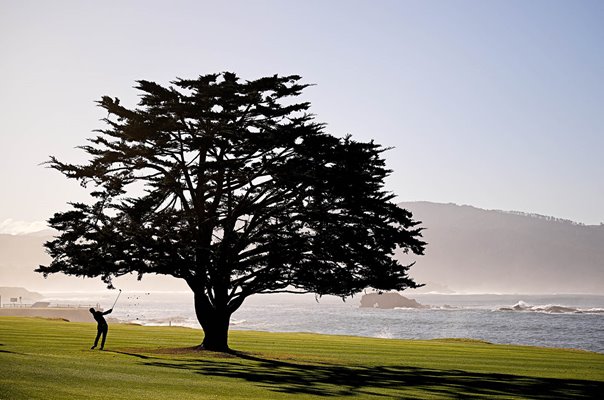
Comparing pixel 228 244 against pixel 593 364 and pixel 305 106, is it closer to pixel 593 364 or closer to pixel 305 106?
pixel 305 106

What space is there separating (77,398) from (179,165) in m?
18.4

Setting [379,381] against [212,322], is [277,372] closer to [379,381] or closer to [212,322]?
[379,381]

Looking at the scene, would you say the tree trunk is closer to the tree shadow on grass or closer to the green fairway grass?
the green fairway grass

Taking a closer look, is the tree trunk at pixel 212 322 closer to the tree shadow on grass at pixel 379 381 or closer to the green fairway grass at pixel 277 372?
the green fairway grass at pixel 277 372

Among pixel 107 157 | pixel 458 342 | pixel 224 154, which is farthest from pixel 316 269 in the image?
pixel 458 342

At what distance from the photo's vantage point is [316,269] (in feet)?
109

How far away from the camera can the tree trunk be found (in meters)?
34.6

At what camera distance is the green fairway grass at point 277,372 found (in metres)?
19.6

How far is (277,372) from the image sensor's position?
26.7m

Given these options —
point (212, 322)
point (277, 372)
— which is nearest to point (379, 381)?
point (277, 372)

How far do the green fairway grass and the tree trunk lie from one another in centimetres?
111

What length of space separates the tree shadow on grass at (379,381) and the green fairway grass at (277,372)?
0.13 ft

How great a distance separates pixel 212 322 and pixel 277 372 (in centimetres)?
873

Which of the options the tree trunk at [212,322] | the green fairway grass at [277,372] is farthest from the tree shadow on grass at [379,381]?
the tree trunk at [212,322]
